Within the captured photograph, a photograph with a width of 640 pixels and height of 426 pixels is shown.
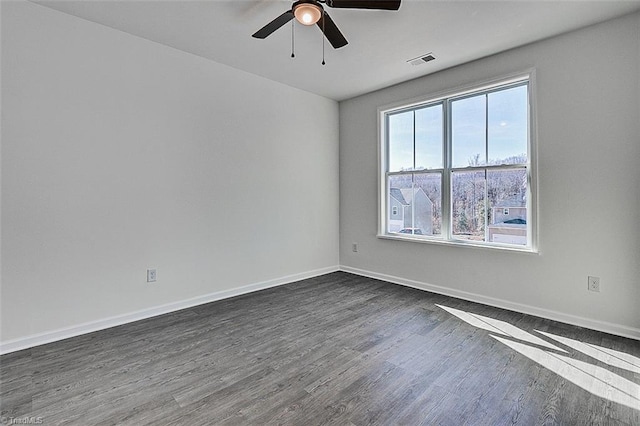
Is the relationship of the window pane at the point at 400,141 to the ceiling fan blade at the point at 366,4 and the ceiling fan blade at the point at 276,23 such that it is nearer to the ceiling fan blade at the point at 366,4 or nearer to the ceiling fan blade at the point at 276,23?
the ceiling fan blade at the point at 366,4

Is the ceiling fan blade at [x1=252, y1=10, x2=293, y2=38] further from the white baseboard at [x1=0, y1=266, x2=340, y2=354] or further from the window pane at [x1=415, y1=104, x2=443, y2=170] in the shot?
the white baseboard at [x1=0, y1=266, x2=340, y2=354]

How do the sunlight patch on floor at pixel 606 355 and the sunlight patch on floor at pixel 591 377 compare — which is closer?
the sunlight patch on floor at pixel 591 377

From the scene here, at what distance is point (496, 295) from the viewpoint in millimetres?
3564

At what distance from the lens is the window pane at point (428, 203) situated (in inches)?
164

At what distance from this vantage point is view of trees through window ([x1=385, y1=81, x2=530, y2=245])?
3.46 meters

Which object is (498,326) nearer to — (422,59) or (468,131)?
(468,131)

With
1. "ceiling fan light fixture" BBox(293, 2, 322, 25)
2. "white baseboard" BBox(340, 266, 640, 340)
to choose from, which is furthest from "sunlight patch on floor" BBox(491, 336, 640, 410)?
"ceiling fan light fixture" BBox(293, 2, 322, 25)

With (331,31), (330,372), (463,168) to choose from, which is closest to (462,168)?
(463,168)

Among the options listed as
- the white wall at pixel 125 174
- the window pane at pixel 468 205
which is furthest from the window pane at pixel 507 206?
the white wall at pixel 125 174

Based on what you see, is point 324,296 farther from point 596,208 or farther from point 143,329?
point 596,208

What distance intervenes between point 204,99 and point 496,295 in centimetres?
401

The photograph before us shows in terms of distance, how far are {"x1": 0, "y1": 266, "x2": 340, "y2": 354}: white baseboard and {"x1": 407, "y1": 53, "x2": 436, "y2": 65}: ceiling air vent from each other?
10.5 ft

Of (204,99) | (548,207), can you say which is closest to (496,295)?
(548,207)

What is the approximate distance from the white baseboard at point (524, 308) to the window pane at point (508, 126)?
156 centimetres
